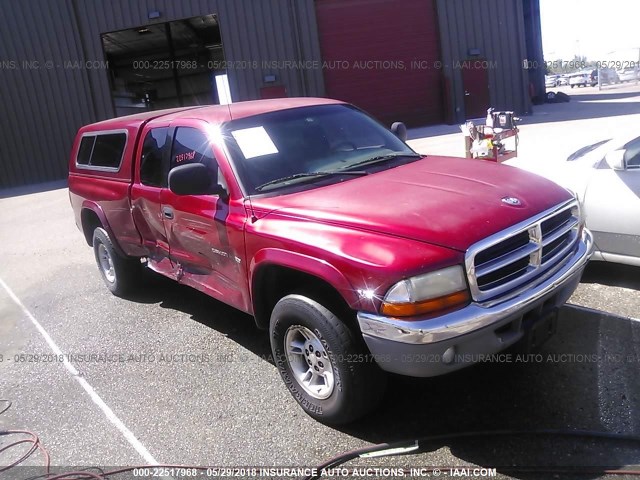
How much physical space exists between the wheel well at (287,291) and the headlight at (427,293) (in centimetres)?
39

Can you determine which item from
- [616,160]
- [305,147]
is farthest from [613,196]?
[305,147]

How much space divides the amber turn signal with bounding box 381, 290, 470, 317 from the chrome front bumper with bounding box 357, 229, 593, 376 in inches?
1.4

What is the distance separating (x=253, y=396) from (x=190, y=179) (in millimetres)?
1506

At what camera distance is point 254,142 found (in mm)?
4039

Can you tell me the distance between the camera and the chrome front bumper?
2775mm

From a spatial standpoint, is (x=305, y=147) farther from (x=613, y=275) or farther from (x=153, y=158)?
(x=613, y=275)

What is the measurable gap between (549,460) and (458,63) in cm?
1960

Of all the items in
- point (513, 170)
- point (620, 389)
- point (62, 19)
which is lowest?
point (620, 389)

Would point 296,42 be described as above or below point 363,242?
above

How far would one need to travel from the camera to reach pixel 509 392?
3543mm

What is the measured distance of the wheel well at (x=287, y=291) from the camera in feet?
10.5

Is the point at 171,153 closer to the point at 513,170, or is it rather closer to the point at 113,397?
the point at 113,397

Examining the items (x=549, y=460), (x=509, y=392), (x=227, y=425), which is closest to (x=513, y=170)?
(x=509, y=392)

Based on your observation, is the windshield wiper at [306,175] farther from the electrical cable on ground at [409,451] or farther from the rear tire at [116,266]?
the rear tire at [116,266]
